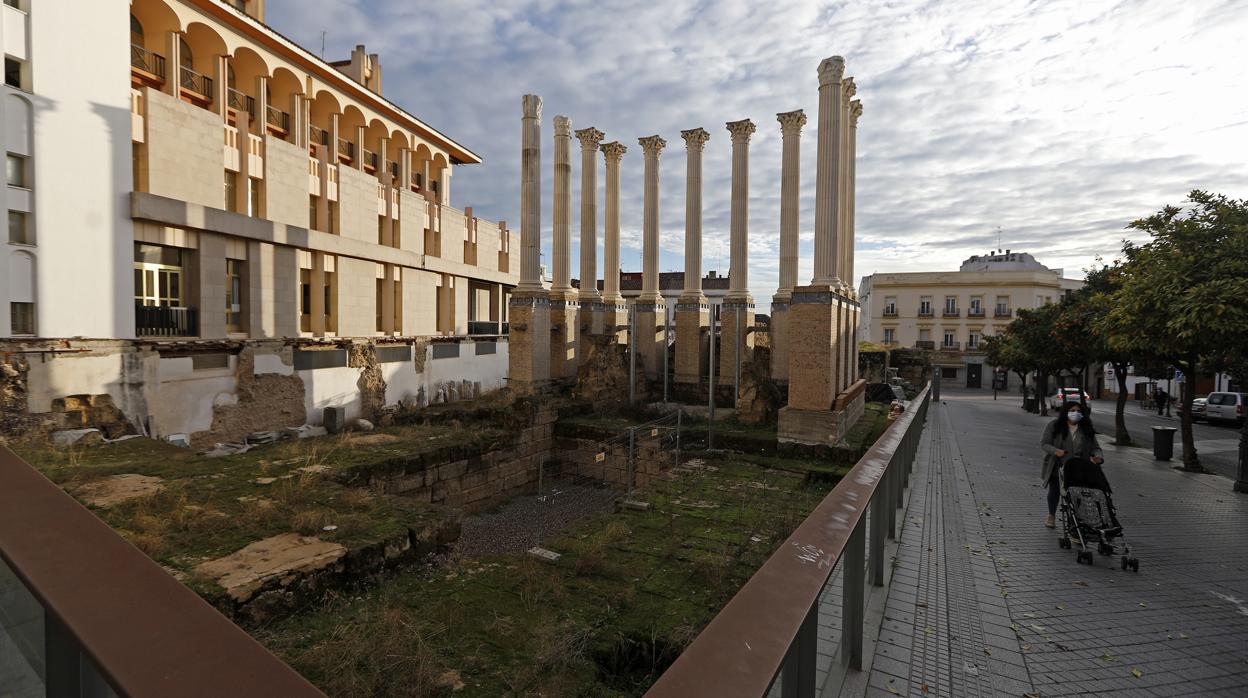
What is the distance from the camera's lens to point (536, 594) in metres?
5.93

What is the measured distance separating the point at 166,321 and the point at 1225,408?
127 feet

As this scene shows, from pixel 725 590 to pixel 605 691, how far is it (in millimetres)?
2126

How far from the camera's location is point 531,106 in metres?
19.0

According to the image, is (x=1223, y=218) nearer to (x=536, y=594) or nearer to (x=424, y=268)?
(x=536, y=594)

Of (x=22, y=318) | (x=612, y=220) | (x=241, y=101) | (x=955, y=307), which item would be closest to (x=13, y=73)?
(x=22, y=318)

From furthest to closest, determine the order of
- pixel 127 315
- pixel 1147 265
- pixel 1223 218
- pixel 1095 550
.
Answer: pixel 127 315
pixel 1147 265
pixel 1223 218
pixel 1095 550

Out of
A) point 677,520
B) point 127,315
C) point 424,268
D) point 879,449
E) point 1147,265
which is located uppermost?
point 424,268

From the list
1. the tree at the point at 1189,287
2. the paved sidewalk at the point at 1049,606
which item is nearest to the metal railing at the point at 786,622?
the paved sidewalk at the point at 1049,606

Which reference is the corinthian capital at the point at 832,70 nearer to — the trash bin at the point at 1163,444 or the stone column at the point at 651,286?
the stone column at the point at 651,286

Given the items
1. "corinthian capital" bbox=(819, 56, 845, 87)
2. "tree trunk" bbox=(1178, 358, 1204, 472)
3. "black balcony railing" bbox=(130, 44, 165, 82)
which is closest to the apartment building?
"black balcony railing" bbox=(130, 44, 165, 82)

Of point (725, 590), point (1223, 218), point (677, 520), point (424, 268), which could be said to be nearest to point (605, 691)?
point (725, 590)

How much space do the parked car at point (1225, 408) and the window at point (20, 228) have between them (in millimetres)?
39613

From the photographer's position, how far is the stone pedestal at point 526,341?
1892 cm

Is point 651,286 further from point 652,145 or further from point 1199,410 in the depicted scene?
point 1199,410
